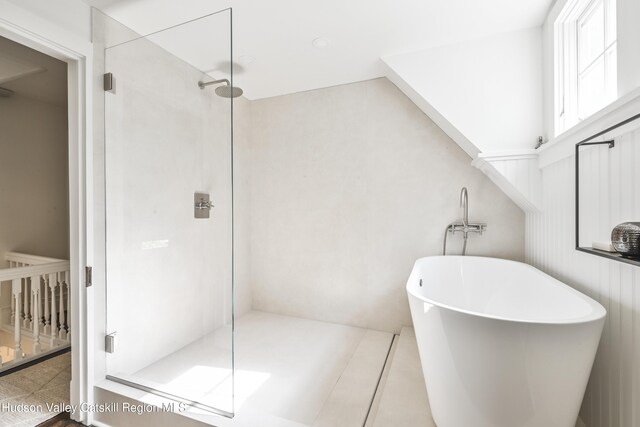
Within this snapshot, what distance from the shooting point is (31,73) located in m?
2.41

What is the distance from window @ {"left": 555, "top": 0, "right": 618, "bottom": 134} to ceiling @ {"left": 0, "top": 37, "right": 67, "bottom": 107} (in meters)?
3.66

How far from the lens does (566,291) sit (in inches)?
52.5

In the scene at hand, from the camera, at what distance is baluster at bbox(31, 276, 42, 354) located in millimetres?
2320

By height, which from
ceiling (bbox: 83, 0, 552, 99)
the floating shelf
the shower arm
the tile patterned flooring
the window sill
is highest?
ceiling (bbox: 83, 0, 552, 99)

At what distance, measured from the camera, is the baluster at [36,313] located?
7.61ft

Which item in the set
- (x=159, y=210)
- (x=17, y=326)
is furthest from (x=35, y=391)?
(x=159, y=210)

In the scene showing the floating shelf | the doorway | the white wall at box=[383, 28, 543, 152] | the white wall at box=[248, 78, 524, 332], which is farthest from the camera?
the white wall at box=[248, 78, 524, 332]

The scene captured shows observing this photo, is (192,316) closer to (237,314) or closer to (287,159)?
(237,314)

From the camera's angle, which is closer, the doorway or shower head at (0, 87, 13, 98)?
the doorway

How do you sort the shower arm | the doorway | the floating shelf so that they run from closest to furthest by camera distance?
the floating shelf < the shower arm < the doorway

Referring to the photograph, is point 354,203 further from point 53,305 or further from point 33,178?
point 33,178

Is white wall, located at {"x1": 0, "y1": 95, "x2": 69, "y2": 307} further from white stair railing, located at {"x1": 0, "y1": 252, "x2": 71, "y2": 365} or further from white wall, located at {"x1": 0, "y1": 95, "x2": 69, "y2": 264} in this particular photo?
white stair railing, located at {"x1": 0, "y1": 252, "x2": 71, "y2": 365}

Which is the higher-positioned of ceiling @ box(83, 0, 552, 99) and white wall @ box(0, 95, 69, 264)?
ceiling @ box(83, 0, 552, 99)

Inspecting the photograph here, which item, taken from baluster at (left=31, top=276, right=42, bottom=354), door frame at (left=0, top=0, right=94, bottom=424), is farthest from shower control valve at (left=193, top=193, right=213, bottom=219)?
baluster at (left=31, top=276, right=42, bottom=354)
